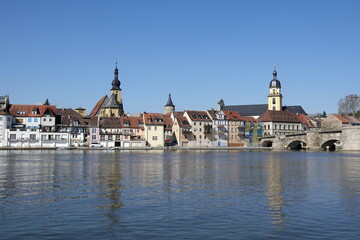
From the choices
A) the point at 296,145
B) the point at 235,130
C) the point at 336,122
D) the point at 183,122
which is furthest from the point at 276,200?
the point at 336,122

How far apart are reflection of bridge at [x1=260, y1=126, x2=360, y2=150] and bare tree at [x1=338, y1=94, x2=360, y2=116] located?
3217cm

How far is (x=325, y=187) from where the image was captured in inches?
1268

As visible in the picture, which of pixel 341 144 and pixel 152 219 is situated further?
pixel 341 144

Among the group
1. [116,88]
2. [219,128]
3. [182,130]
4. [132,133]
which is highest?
[116,88]

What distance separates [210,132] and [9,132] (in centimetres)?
6293

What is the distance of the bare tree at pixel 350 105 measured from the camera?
163 metres

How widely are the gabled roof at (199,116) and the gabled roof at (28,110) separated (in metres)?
43.0

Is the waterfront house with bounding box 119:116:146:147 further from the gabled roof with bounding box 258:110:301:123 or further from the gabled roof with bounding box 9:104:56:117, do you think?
the gabled roof with bounding box 258:110:301:123

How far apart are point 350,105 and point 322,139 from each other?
5574 centimetres

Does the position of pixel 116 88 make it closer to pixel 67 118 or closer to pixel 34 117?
pixel 67 118

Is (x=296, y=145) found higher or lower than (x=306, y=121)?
lower

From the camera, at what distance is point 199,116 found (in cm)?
14850

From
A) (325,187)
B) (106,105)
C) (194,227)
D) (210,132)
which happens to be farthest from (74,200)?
(106,105)

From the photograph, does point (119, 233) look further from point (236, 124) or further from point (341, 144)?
point (236, 124)
